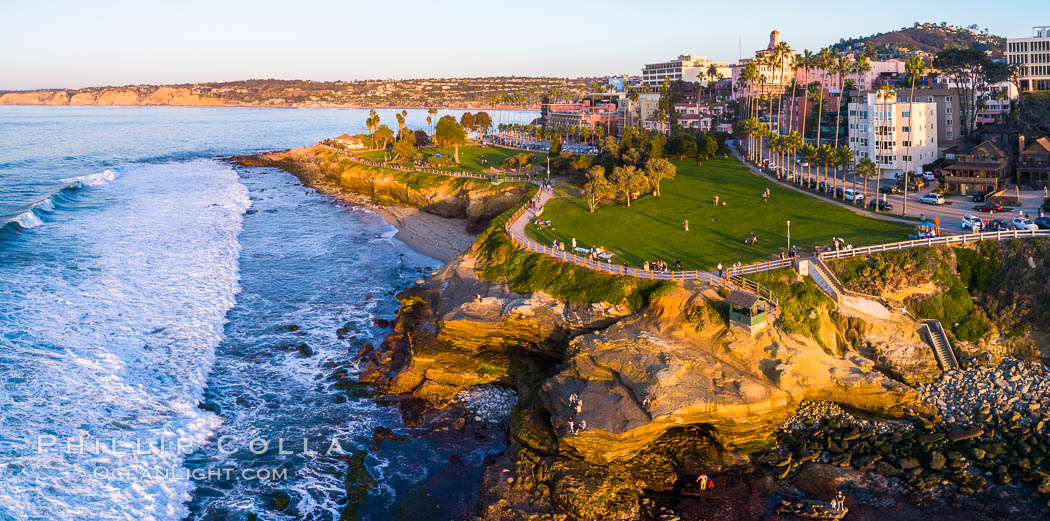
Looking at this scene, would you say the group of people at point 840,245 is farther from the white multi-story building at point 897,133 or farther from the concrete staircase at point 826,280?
the white multi-story building at point 897,133

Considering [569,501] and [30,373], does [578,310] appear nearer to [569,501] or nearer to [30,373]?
[569,501]

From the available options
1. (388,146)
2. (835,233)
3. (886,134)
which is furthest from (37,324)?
(388,146)

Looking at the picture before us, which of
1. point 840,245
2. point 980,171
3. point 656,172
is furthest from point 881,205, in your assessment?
point 656,172

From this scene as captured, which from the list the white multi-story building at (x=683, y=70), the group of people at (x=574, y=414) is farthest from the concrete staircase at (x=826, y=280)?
the white multi-story building at (x=683, y=70)

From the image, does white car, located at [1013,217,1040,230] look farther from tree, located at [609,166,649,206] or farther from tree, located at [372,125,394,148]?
tree, located at [372,125,394,148]

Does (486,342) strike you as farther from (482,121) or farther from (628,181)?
(482,121)
